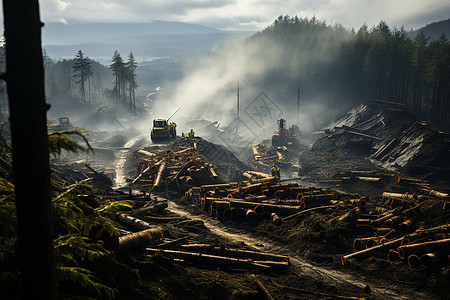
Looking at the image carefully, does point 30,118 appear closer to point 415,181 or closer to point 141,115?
point 415,181

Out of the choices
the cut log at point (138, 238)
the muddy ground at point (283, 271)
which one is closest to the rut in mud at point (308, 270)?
the muddy ground at point (283, 271)

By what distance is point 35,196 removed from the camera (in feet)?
11.4

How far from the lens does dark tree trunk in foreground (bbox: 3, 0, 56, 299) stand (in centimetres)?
333

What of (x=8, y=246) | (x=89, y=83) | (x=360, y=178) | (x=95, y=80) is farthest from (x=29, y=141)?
(x=95, y=80)

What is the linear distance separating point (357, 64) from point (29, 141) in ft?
318

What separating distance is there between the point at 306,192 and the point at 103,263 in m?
14.8

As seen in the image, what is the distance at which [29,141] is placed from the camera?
3.41 meters

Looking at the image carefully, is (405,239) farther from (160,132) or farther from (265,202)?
(160,132)

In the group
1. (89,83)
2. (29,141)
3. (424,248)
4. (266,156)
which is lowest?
(266,156)

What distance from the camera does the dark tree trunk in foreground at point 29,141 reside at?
333 centimetres

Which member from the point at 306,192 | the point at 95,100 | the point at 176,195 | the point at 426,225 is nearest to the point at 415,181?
the point at 306,192

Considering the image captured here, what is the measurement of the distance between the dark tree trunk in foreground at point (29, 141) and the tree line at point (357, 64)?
2781 inches

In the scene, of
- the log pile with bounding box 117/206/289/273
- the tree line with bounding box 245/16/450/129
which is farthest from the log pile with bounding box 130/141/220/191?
the tree line with bounding box 245/16/450/129

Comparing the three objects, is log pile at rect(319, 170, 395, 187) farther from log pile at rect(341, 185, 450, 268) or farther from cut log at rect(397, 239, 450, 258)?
cut log at rect(397, 239, 450, 258)
